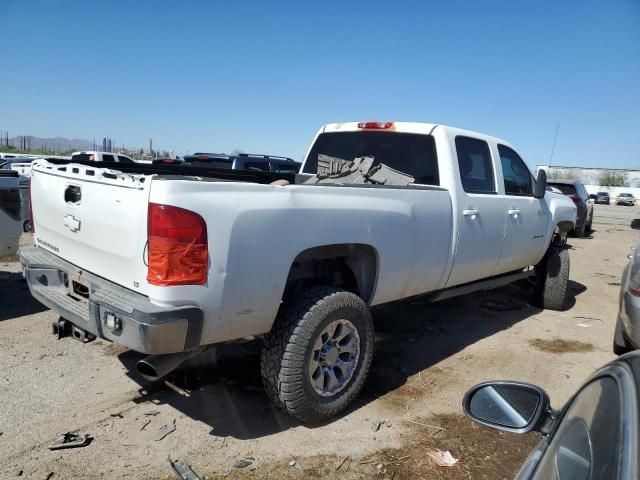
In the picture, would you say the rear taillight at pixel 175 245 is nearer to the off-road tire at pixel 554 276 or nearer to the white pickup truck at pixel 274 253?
Answer: the white pickup truck at pixel 274 253

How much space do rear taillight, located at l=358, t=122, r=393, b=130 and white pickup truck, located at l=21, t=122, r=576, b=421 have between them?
→ 0.01 m

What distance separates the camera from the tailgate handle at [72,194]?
10.3 ft

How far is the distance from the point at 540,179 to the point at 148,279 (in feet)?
15.6

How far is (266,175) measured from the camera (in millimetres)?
5195

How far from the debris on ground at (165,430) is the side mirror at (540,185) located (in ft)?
15.2

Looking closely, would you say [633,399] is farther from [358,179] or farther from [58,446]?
[358,179]

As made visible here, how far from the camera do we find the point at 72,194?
3203 mm

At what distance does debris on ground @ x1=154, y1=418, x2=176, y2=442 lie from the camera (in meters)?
3.13

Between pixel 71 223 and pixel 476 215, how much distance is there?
3.37 metres

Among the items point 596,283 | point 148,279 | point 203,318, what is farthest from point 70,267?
point 596,283

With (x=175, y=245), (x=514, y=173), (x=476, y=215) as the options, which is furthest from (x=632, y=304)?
(x=175, y=245)

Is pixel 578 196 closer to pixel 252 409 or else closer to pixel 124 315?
pixel 252 409

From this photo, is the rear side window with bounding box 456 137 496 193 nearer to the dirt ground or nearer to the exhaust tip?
the dirt ground

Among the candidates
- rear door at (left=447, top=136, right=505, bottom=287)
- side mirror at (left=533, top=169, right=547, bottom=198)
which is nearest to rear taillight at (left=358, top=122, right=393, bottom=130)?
rear door at (left=447, top=136, right=505, bottom=287)
